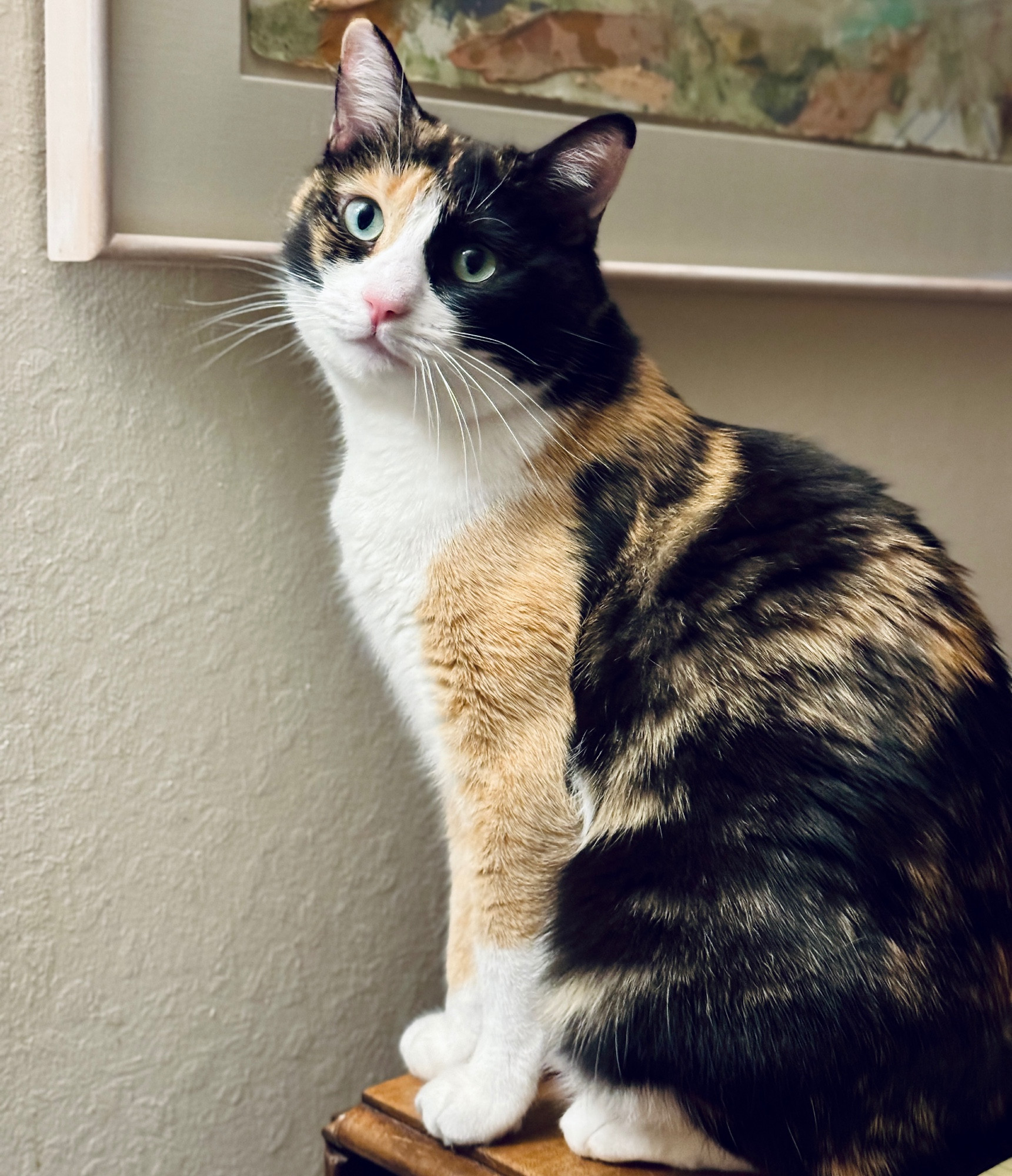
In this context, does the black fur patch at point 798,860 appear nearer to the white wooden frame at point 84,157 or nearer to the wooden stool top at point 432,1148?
the wooden stool top at point 432,1148

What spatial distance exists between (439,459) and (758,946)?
396mm

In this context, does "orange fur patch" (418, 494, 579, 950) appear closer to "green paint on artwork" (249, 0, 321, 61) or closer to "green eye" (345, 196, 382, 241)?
"green eye" (345, 196, 382, 241)

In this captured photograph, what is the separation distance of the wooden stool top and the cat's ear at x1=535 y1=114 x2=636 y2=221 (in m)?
0.65

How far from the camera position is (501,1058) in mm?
798

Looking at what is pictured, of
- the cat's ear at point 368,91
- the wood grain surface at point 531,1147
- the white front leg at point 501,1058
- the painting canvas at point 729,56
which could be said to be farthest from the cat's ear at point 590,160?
the wood grain surface at point 531,1147

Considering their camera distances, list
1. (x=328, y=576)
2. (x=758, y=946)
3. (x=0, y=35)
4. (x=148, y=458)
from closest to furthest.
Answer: (x=758, y=946)
(x=0, y=35)
(x=148, y=458)
(x=328, y=576)

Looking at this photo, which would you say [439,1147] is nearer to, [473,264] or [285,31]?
[473,264]

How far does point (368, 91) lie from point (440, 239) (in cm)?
13

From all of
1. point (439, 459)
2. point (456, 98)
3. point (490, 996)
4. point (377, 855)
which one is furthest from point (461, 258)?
point (377, 855)

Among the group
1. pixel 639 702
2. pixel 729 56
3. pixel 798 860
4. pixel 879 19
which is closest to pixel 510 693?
pixel 639 702

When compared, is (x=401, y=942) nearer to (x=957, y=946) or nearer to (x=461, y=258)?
(x=957, y=946)

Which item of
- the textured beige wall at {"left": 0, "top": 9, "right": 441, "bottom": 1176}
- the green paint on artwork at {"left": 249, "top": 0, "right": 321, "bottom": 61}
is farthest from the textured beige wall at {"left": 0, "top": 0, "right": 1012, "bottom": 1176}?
the green paint on artwork at {"left": 249, "top": 0, "right": 321, "bottom": 61}

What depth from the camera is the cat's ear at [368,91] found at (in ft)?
2.54

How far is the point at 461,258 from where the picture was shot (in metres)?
0.77
